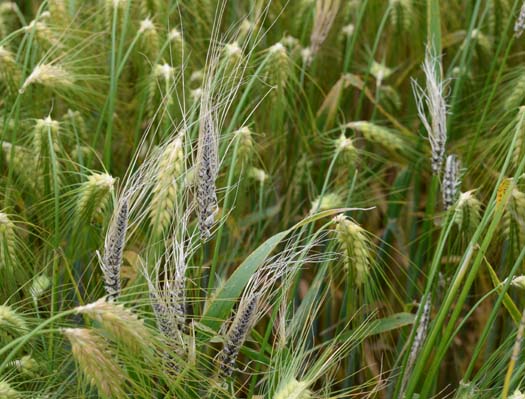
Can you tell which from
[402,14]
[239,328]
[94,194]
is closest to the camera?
[239,328]

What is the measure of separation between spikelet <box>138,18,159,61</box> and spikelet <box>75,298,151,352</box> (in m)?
0.68

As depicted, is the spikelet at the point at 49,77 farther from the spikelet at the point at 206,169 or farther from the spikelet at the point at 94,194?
the spikelet at the point at 206,169

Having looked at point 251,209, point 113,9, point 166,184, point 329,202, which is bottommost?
point 251,209

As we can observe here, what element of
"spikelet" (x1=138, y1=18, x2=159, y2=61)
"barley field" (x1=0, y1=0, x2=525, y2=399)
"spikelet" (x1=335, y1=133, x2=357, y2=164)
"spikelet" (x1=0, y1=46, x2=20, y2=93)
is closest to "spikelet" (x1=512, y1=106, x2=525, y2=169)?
"barley field" (x1=0, y1=0, x2=525, y2=399)

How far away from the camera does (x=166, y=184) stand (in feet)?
3.34

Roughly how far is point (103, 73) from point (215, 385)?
2.65 feet

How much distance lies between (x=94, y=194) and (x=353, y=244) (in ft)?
1.05

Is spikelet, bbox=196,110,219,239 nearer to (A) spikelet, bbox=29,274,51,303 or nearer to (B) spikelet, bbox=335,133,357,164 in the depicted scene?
(A) spikelet, bbox=29,274,51,303

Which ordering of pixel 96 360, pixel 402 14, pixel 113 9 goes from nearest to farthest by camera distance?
pixel 96 360, pixel 113 9, pixel 402 14

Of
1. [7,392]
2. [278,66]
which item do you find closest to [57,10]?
[278,66]

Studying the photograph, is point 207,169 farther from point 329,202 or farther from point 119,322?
point 329,202

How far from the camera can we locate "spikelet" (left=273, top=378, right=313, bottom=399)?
91cm

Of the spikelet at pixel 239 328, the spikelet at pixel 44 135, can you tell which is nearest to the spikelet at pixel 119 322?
the spikelet at pixel 239 328

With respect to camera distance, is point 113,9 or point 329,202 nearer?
point 329,202
